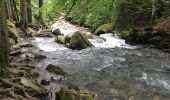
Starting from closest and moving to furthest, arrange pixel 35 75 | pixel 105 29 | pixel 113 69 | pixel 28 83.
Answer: pixel 28 83
pixel 35 75
pixel 113 69
pixel 105 29

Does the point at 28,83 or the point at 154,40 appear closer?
the point at 28,83

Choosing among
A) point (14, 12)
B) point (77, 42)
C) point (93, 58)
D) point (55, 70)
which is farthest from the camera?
point (14, 12)

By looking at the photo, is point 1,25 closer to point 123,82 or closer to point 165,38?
point 123,82

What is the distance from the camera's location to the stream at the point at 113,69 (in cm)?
919

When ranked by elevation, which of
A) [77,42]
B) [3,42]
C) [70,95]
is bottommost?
[77,42]

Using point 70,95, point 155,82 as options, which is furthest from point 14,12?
point 70,95

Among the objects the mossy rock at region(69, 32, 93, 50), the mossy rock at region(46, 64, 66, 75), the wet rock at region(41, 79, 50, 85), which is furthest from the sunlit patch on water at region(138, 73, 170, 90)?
the mossy rock at region(69, 32, 93, 50)

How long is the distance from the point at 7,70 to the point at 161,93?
467 cm

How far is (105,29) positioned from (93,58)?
9111mm

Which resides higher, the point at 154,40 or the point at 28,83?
the point at 28,83

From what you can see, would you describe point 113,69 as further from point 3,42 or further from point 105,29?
point 105,29

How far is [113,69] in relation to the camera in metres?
11.8

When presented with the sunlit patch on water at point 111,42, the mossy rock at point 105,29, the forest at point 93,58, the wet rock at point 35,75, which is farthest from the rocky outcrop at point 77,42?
the wet rock at point 35,75

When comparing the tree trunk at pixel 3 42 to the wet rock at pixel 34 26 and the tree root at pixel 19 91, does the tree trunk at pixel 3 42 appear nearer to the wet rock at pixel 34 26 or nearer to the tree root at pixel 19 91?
the tree root at pixel 19 91
